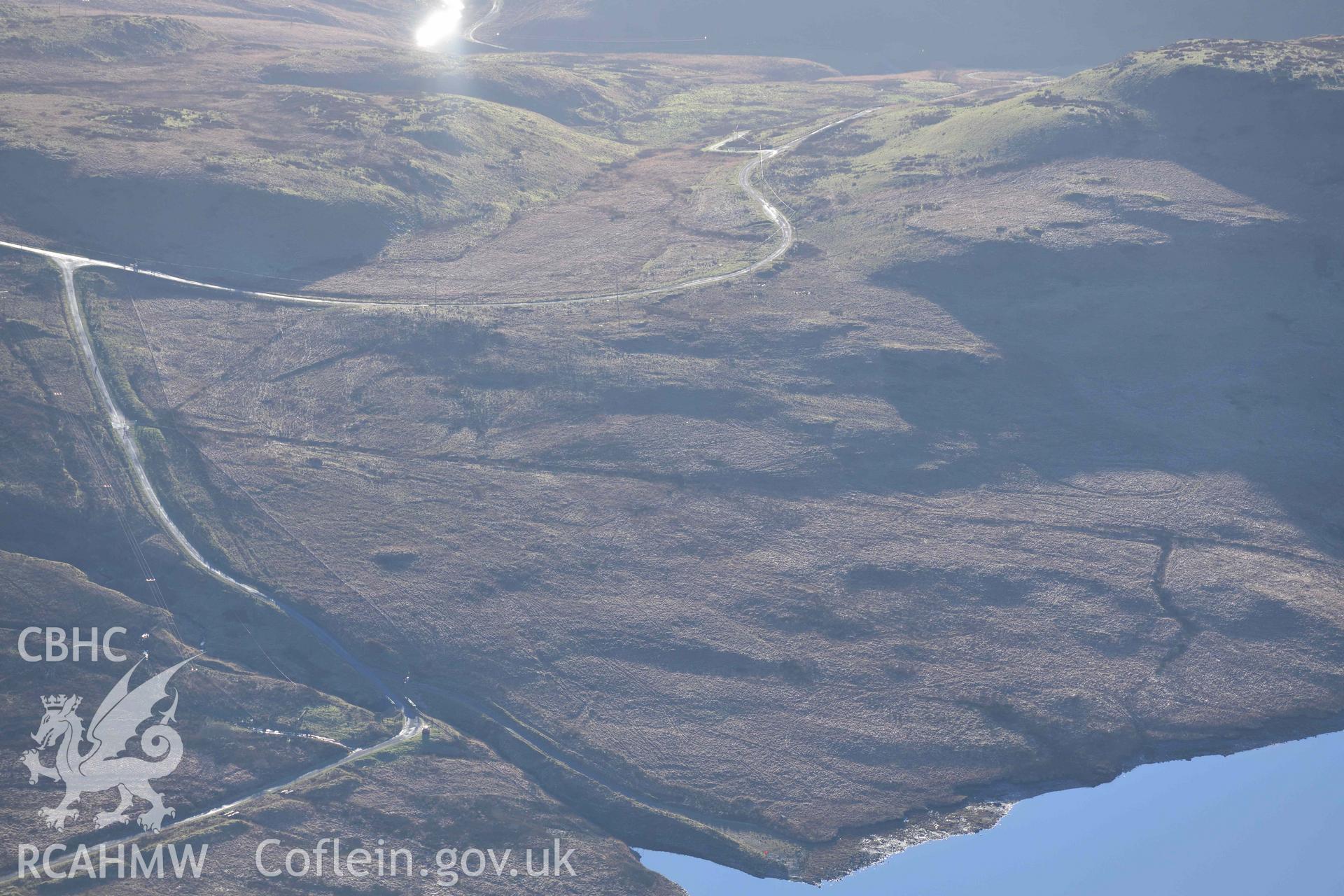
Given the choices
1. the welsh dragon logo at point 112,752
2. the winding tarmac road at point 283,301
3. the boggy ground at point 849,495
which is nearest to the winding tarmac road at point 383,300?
the winding tarmac road at point 283,301

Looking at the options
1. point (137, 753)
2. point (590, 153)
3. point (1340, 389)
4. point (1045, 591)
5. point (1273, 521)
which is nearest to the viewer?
point (137, 753)

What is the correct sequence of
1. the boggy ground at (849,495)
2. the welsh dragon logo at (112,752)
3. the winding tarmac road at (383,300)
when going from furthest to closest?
the winding tarmac road at (383,300) → the boggy ground at (849,495) → the welsh dragon logo at (112,752)

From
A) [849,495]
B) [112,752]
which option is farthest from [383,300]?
[112,752]

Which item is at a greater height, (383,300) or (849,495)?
(383,300)

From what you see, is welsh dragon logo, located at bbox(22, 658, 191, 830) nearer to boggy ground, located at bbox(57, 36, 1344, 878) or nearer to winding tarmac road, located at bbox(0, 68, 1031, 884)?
winding tarmac road, located at bbox(0, 68, 1031, 884)

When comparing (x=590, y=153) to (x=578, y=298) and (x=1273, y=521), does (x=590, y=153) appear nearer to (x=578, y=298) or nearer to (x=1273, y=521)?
(x=578, y=298)

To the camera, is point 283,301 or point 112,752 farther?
point 283,301

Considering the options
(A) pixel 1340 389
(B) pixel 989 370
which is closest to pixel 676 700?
(B) pixel 989 370

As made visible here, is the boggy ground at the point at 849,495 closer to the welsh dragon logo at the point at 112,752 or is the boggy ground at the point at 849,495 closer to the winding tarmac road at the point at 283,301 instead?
the winding tarmac road at the point at 283,301

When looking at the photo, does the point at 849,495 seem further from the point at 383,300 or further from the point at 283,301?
the point at 283,301
